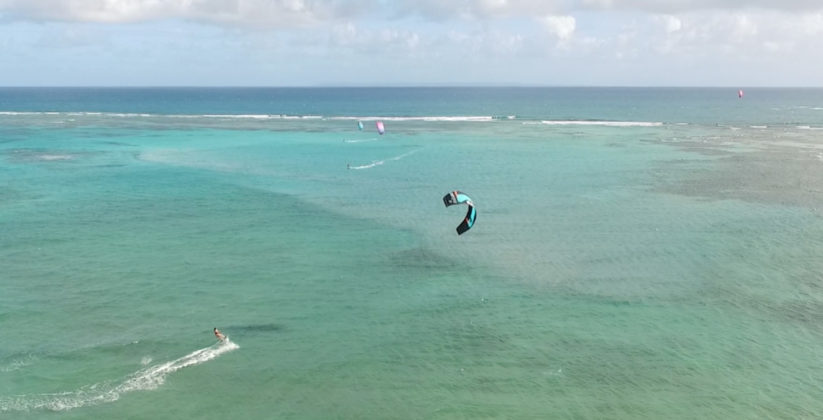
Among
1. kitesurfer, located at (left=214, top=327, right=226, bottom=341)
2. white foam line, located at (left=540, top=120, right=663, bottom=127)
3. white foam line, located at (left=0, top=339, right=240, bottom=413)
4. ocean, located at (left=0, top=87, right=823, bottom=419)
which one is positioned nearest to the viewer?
white foam line, located at (left=0, top=339, right=240, bottom=413)

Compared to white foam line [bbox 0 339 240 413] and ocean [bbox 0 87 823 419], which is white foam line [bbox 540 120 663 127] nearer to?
ocean [bbox 0 87 823 419]

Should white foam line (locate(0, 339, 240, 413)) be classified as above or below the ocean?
below

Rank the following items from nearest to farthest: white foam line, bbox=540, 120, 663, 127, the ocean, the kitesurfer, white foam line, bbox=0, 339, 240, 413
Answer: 1. white foam line, bbox=0, 339, 240, 413
2. the ocean
3. the kitesurfer
4. white foam line, bbox=540, 120, 663, 127

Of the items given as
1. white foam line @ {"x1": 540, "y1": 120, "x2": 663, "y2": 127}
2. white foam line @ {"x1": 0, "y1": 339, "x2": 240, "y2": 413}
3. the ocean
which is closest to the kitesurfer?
the ocean

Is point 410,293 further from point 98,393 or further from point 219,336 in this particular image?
point 98,393

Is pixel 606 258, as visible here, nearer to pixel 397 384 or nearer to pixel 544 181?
pixel 397 384
